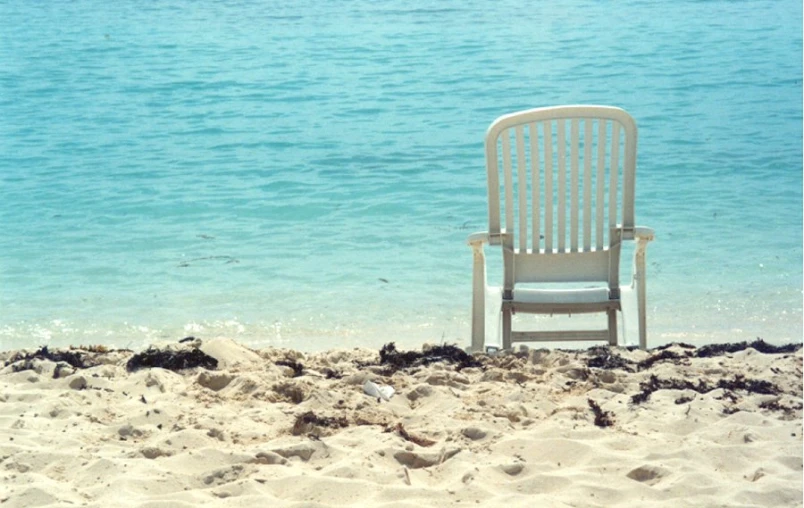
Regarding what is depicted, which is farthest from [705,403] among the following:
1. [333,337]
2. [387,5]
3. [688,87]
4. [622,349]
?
[387,5]

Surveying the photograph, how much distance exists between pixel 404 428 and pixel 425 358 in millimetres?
973

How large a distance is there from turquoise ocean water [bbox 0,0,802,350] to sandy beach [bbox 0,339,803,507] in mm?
1569

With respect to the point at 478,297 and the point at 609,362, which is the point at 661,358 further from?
the point at 478,297

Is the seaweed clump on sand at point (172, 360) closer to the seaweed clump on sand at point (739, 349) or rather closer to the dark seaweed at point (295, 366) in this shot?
the dark seaweed at point (295, 366)

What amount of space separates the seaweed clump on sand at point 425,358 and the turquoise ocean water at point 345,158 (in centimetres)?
124

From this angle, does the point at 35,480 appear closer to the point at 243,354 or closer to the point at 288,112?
the point at 243,354

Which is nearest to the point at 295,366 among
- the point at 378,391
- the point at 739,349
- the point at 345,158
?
the point at 378,391

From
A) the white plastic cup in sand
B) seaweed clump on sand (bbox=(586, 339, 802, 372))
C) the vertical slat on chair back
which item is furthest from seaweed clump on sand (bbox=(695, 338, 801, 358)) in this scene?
the white plastic cup in sand

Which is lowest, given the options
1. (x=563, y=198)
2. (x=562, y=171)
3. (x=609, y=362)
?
(x=609, y=362)

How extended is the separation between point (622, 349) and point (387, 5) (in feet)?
54.9

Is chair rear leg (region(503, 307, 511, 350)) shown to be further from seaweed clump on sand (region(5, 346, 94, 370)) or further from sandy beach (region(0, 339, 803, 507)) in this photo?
seaweed clump on sand (region(5, 346, 94, 370))

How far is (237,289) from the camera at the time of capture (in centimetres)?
757

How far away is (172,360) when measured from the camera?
5062 millimetres

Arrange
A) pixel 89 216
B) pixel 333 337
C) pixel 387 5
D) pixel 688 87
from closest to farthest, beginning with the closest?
pixel 333 337 → pixel 89 216 → pixel 688 87 → pixel 387 5
